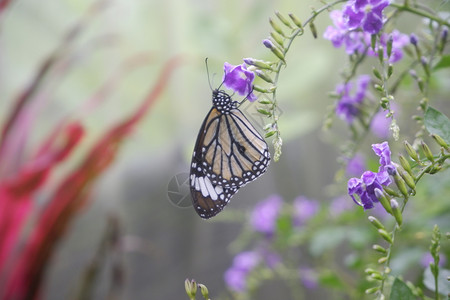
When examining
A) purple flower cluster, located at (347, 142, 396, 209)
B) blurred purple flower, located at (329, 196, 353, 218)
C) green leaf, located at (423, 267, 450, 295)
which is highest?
blurred purple flower, located at (329, 196, 353, 218)

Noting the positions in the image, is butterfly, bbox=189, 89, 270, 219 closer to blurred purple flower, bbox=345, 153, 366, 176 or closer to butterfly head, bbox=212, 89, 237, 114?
butterfly head, bbox=212, 89, 237, 114

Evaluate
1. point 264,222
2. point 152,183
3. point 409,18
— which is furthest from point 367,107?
point 152,183

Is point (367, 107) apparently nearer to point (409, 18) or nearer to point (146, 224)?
point (409, 18)

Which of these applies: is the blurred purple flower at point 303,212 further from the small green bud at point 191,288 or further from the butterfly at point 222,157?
the small green bud at point 191,288

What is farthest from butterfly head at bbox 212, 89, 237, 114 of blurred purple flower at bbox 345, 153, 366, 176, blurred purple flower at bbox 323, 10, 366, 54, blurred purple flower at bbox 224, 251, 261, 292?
blurred purple flower at bbox 224, 251, 261, 292

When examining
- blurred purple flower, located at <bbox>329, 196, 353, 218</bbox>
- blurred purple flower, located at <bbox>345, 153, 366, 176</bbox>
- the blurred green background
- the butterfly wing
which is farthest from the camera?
the blurred green background

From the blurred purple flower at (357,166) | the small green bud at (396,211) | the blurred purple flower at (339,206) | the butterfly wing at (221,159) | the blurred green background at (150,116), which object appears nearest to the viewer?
the small green bud at (396,211)

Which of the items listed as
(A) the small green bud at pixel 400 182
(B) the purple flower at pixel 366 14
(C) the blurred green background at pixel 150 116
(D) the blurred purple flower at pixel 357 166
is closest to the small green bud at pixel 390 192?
(A) the small green bud at pixel 400 182
